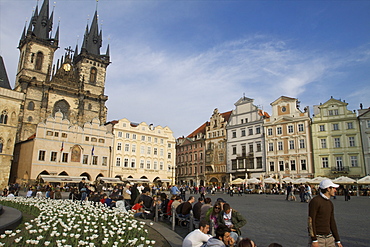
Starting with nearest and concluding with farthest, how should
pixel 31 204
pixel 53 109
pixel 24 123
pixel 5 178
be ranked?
pixel 31 204 → pixel 5 178 → pixel 24 123 → pixel 53 109

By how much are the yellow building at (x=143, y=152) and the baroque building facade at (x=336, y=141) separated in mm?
23371

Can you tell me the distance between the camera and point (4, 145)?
3722 cm

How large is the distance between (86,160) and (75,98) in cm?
1572

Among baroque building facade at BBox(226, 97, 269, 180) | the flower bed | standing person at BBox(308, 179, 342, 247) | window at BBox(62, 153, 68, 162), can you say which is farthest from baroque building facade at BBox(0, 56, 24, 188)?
standing person at BBox(308, 179, 342, 247)

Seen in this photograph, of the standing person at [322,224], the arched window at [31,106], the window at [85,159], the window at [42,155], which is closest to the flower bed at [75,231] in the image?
the standing person at [322,224]

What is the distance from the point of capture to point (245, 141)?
50469mm

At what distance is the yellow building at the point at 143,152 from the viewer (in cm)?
4847

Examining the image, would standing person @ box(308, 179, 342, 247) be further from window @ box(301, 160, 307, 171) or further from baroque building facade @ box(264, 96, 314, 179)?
window @ box(301, 160, 307, 171)

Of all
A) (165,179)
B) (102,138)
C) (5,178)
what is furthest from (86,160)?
(165,179)

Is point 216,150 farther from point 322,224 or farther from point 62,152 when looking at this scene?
point 322,224

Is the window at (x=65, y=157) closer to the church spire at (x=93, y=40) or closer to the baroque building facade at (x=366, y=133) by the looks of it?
the church spire at (x=93, y=40)

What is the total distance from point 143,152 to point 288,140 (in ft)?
77.8

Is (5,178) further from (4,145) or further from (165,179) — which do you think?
(165,179)

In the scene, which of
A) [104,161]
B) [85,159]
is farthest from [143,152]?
[85,159]
